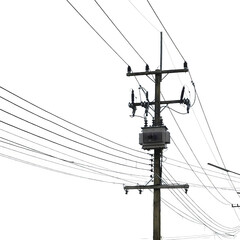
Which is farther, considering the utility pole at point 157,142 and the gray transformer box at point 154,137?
the gray transformer box at point 154,137

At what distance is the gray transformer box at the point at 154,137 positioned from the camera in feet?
77.9

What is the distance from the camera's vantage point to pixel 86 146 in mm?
19453

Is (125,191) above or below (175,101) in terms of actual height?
below

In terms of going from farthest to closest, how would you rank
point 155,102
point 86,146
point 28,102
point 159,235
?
point 155,102
point 159,235
point 86,146
point 28,102

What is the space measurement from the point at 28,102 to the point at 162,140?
9.04 m

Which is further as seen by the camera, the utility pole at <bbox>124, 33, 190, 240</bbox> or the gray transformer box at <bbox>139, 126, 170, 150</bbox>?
the gray transformer box at <bbox>139, 126, 170, 150</bbox>

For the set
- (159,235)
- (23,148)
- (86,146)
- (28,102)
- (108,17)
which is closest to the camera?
(108,17)

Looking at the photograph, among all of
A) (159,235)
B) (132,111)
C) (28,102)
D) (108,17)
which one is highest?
(132,111)

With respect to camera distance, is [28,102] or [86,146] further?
[86,146]

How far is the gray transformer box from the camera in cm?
2373

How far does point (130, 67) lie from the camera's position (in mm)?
23969

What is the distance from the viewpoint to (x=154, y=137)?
23781mm

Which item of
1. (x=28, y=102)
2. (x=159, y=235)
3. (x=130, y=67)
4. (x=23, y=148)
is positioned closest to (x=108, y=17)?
(x=28, y=102)

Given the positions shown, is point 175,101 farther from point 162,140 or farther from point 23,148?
point 23,148
